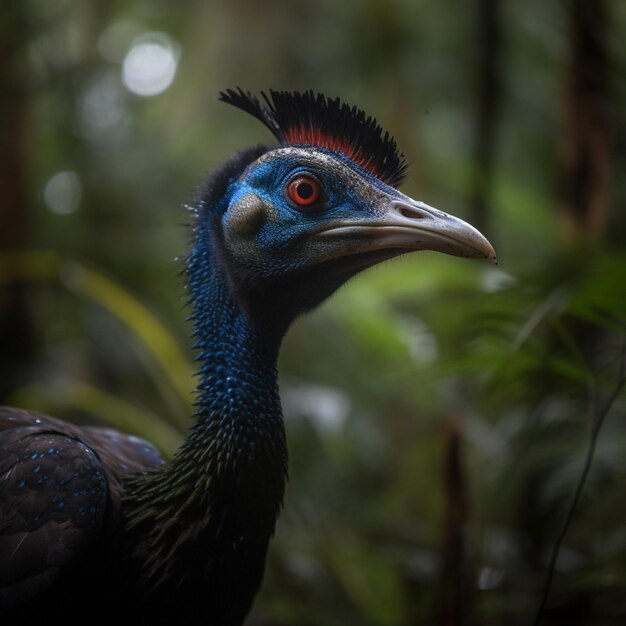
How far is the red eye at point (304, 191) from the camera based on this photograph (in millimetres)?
2211

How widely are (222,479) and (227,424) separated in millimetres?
145

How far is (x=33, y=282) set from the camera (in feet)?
18.1

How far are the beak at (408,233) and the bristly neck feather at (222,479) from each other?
0.36 meters

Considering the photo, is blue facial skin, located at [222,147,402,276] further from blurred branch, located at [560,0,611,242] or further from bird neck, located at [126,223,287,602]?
blurred branch, located at [560,0,611,242]

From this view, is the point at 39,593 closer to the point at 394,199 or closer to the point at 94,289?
the point at 394,199

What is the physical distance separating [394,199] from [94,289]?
235 cm

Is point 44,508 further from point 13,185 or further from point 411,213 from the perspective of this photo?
point 13,185

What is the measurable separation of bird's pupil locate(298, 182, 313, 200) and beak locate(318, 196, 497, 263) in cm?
10

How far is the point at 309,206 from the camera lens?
→ 7.33 ft

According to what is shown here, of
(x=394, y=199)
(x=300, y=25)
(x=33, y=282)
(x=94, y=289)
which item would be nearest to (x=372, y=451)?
(x=94, y=289)

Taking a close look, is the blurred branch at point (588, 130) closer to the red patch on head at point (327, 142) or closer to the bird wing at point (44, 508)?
the red patch on head at point (327, 142)

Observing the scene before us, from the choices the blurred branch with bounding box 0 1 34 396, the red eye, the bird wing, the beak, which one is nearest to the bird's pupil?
the red eye

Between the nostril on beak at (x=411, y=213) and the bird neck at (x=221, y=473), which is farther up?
the nostril on beak at (x=411, y=213)

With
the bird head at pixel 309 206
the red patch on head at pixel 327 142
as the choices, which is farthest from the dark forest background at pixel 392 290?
the red patch on head at pixel 327 142
